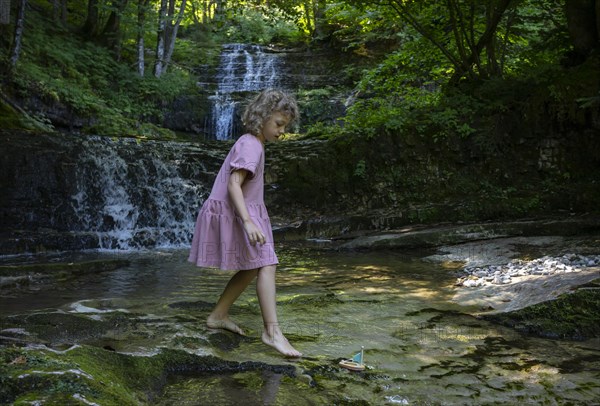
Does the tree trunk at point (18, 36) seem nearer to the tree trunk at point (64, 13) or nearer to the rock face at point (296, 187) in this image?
the rock face at point (296, 187)

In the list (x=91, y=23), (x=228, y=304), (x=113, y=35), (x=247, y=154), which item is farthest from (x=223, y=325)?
(x=91, y=23)

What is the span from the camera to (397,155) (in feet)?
38.5

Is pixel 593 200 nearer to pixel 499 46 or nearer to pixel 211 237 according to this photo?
pixel 499 46

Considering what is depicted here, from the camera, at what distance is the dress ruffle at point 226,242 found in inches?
136

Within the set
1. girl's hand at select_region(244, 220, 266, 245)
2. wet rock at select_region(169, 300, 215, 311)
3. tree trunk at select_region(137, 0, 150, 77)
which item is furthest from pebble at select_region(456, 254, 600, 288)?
tree trunk at select_region(137, 0, 150, 77)

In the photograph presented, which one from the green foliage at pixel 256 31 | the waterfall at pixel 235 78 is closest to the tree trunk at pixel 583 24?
the waterfall at pixel 235 78

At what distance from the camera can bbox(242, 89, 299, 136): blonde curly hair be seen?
139 inches

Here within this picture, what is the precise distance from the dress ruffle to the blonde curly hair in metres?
0.52

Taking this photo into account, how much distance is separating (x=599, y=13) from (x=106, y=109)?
12899 mm

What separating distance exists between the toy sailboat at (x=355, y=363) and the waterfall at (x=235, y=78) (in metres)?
16.5

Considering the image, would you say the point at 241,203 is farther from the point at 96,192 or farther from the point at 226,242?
the point at 96,192

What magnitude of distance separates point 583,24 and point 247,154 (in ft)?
32.9

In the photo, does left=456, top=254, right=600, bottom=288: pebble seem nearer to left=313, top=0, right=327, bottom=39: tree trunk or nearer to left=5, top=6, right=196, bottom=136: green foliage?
left=5, top=6, right=196, bottom=136: green foliage

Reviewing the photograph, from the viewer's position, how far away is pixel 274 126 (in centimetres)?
358
